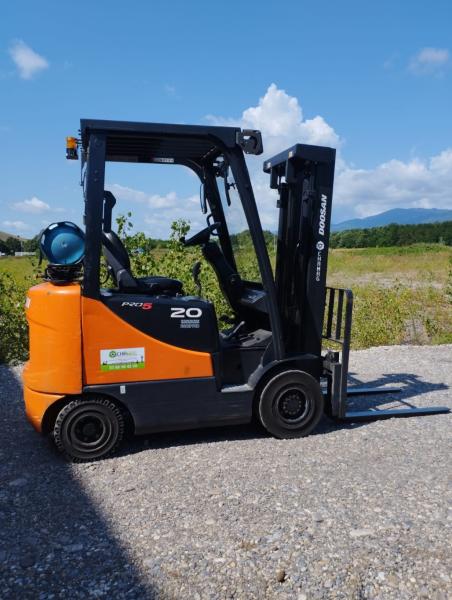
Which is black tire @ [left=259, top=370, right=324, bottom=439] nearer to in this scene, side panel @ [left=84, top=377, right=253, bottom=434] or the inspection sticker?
side panel @ [left=84, top=377, right=253, bottom=434]

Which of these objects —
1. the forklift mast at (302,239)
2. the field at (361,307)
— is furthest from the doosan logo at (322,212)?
the field at (361,307)

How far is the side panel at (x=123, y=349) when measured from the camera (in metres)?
4.39

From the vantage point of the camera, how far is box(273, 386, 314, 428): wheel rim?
16.5 feet

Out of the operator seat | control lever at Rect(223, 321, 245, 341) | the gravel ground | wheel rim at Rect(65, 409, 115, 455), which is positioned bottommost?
the gravel ground

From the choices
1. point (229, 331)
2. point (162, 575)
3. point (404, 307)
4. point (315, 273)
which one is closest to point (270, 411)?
point (229, 331)

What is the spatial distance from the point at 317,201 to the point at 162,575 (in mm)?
3389

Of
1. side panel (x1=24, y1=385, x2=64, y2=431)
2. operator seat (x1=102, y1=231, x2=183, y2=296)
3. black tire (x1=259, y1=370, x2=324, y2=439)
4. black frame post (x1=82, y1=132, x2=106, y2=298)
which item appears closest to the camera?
black frame post (x1=82, y1=132, x2=106, y2=298)

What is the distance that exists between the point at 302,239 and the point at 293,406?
1.54m

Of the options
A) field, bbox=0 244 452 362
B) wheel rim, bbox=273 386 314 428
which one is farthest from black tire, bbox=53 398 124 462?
field, bbox=0 244 452 362

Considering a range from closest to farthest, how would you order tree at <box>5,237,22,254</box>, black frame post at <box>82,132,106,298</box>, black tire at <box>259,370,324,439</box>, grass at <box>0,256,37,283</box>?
black frame post at <box>82,132,106,298</box>
black tire at <box>259,370,324,439</box>
grass at <box>0,256,37,283</box>
tree at <box>5,237,22,254</box>

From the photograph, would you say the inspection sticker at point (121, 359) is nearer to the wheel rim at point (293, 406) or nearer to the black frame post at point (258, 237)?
the black frame post at point (258, 237)

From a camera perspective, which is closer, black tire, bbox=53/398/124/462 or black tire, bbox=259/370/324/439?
black tire, bbox=53/398/124/462

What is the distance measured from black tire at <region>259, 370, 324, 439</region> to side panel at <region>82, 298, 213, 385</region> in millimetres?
670

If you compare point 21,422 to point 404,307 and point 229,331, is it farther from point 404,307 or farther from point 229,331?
point 404,307
